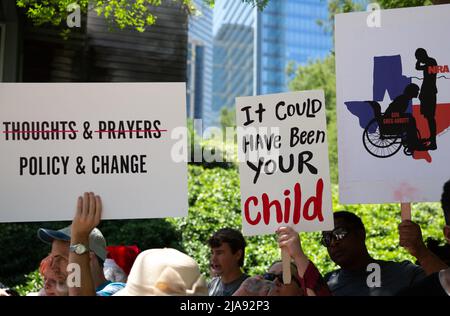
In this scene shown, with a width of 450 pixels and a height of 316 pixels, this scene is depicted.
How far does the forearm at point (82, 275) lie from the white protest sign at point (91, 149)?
0.25m

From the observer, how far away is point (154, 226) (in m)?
7.59

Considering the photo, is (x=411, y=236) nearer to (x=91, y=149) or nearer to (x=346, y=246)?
(x=346, y=246)

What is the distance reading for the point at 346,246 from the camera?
3553 mm

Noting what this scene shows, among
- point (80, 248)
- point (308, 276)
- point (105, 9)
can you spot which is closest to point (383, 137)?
point (308, 276)

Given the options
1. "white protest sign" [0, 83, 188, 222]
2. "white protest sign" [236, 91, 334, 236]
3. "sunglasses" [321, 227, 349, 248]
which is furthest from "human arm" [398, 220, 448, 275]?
"white protest sign" [0, 83, 188, 222]

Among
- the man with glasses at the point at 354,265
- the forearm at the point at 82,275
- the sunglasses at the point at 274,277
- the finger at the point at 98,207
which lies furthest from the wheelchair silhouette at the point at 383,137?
the forearm at the point at 82,275

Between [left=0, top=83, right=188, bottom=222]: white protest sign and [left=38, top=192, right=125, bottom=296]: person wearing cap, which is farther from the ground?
[left=0, top=83, right=188, bottom=222]: white protest sign

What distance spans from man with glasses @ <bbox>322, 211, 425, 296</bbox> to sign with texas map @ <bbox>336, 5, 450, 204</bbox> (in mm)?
249

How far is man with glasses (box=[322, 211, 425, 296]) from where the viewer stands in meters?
3.45

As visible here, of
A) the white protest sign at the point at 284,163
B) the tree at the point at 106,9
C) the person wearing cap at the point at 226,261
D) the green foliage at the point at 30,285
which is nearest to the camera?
the white protest sign at the point at 284,163

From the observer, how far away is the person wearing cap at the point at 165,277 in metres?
2.30

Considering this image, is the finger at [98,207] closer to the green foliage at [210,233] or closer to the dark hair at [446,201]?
the dark hair at [446,201]

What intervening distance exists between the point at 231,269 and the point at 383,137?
1.08 m

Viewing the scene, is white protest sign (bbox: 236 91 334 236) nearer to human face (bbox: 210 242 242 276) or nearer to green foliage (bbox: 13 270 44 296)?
human face (bbox: 210 242 242 276)
